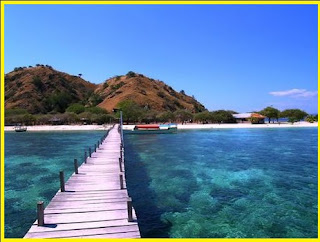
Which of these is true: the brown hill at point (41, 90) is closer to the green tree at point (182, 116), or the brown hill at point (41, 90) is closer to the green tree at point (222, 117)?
the green tree at point (182, 116)

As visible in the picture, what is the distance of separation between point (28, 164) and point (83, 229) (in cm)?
1842

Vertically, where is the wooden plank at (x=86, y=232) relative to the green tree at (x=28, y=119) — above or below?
below

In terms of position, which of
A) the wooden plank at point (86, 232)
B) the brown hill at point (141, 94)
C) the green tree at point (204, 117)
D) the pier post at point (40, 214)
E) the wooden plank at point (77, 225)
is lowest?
the wooden plank at point (86, 232)

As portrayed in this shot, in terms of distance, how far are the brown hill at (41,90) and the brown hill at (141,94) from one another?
56.0ft

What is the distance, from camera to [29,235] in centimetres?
696

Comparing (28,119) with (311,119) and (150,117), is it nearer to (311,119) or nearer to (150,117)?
(150,117)

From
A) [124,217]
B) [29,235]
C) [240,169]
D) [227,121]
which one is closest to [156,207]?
[124,217]

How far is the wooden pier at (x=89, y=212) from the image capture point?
7.12 meters

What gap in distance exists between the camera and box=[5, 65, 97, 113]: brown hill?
120 meters

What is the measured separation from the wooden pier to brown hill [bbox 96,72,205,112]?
106506mm

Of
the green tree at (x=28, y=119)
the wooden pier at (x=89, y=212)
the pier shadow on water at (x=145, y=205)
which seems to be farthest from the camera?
the green tree at (x=28, y=119)

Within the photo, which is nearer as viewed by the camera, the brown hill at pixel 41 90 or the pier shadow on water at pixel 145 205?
the pier shadow on water at pixel 145 205

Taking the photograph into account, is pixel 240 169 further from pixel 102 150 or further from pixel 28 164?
pixel 28 164

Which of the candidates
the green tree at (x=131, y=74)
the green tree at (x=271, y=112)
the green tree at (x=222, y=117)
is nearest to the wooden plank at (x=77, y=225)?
the green tree at (x=222, y=117)
